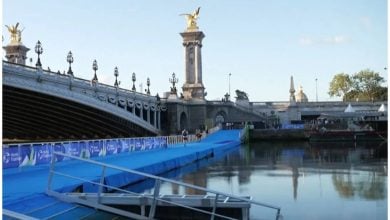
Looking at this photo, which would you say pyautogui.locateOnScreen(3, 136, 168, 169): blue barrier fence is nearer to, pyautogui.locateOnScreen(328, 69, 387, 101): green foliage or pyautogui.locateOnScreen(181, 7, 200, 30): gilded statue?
pyautogui.locateOnScreen(181, 7, 200, 30): gilded statue

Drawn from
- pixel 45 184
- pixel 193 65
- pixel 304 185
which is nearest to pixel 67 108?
pixel 193 65

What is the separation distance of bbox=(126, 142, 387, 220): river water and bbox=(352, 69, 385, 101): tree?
7805 cm

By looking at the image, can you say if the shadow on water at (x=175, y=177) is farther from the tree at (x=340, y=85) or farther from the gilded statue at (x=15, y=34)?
the tree at (x=340, y=85)

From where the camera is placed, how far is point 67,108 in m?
43.0

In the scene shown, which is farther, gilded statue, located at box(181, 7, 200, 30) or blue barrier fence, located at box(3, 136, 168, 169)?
gilded statue, located at box(181, 7, 200, 30)

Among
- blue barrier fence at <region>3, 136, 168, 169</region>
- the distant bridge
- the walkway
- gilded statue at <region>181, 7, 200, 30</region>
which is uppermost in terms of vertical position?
gilded statue at <region>181, 7, 200, 30</region>

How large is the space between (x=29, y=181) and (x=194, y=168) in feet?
38.8

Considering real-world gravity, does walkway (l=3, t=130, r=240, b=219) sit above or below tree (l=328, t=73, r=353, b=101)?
below

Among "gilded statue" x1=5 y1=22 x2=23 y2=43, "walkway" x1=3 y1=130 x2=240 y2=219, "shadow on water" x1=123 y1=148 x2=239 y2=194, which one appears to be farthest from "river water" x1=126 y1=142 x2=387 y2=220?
"gilded statue" x1=5 y1=22 x2=23 y2=43

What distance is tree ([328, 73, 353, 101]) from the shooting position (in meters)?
103

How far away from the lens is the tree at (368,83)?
330 ft

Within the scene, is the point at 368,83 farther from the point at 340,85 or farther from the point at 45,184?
the point at 45,184

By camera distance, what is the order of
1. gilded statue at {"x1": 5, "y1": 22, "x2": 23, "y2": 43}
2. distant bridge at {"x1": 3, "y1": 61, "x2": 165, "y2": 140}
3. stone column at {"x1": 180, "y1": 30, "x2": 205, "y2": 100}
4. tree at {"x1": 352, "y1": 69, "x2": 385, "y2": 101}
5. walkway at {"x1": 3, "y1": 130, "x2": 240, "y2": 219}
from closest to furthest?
walkway at {"x1": 3, "y1": 130, "x2": 240, "y2": 219} → distant bridge at {"x1": 3, "y1": 61, "x2": 165, "y2": 140} → gilded statue at {"x1": 5, "y1": 22, "x2": 23, "y2": 43} → stone column at {"x1": 180, "y1": 30, "x2": 205, "y2": 100} → tree at {"x1": 352, "y1": 69, "x2": 385, "y2": 101}

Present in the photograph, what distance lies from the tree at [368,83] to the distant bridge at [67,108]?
2164 inches
